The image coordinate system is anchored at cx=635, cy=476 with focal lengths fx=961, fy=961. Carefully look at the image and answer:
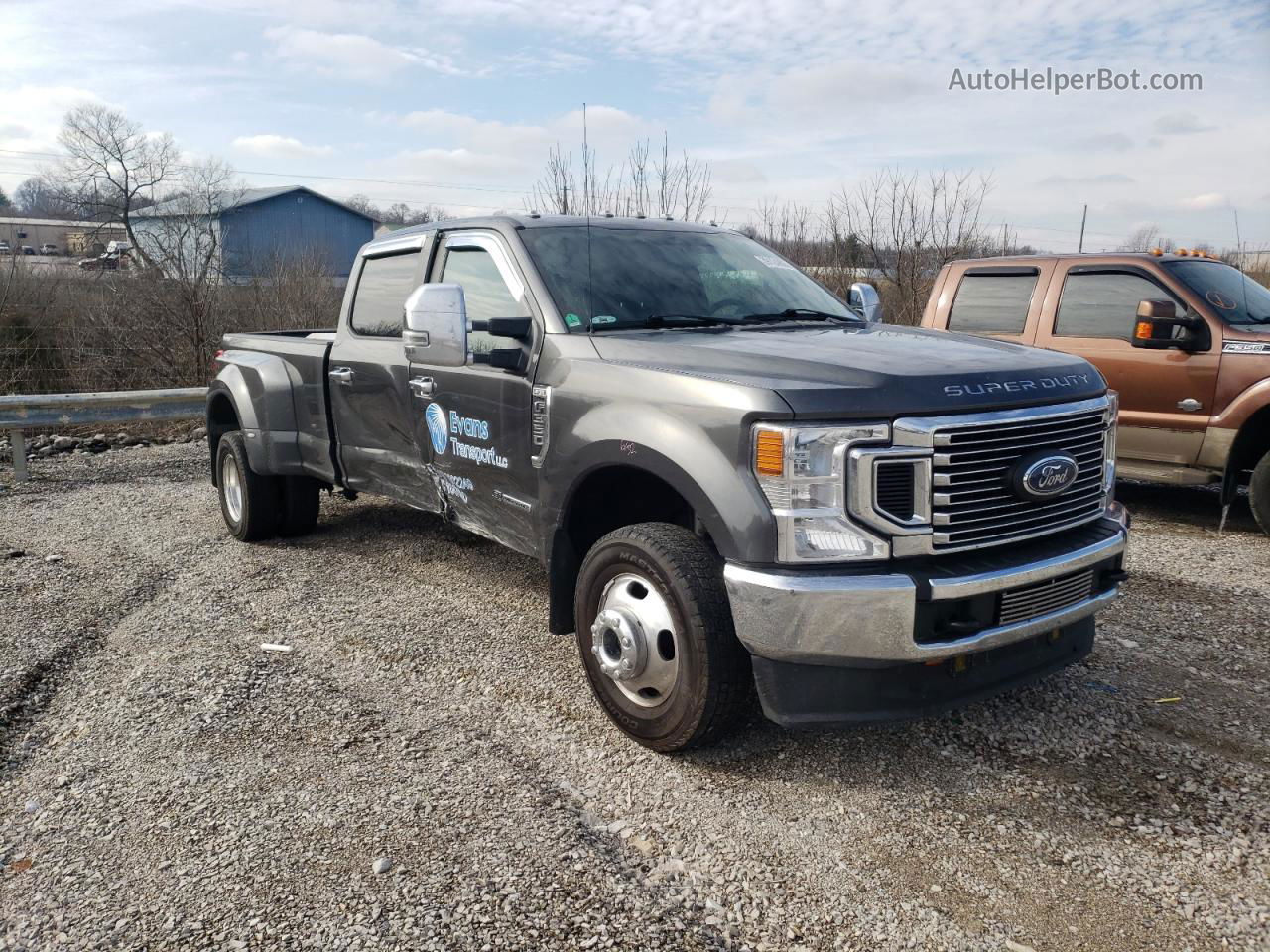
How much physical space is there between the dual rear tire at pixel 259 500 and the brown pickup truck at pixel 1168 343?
545 centimetres

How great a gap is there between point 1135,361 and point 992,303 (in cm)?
125

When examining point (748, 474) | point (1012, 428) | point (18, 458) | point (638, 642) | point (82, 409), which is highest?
point (1012, 428)

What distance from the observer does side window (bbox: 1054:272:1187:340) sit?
7.12 metres

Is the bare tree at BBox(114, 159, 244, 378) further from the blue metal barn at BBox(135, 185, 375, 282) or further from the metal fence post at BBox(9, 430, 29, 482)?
the blue metal barn at BBox(135, 185, 375, 282)

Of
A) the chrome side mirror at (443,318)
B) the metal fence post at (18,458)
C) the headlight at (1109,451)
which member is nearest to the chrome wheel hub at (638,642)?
the chrome side mirror at (443,318)

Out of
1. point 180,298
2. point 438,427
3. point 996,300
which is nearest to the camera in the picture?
point 438,427

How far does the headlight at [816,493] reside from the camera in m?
2.87

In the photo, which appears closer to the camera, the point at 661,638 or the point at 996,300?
the point at 661,638

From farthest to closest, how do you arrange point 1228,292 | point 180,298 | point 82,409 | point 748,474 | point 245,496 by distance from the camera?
point 180,298
point 82,409
point 1228,292
point 245,496
point 748,474

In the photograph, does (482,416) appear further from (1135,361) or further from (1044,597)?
(1135,361)

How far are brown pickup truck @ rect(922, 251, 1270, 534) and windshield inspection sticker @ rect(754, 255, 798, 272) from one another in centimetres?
326

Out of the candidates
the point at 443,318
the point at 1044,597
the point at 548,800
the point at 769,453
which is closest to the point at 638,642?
the point at 548,800

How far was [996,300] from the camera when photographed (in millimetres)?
7859

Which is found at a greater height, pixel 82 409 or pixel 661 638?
pixel 82 409
